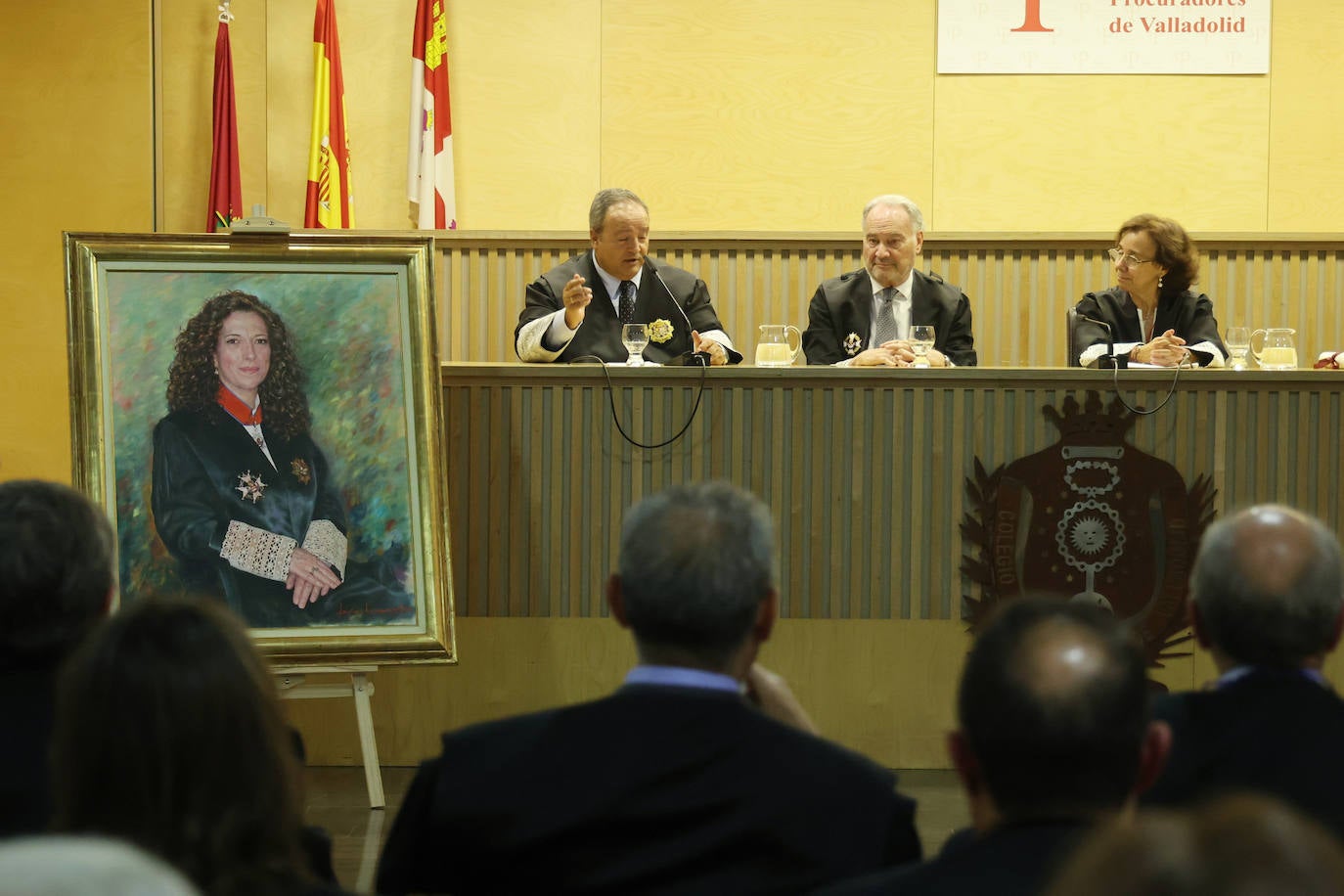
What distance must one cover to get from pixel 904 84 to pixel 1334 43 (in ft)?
6.50

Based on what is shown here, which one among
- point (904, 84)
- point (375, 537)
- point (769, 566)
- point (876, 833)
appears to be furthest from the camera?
point (904, 84)

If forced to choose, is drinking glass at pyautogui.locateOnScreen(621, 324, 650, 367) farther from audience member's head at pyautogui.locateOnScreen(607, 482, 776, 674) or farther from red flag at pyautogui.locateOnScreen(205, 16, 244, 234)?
red flag at pyautogui.locateOnScreen(205, 16, 244, 234)

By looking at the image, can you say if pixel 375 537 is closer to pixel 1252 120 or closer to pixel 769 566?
pixel 769 566

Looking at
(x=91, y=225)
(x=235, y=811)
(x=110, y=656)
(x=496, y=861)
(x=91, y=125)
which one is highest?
(x=91, y=125)

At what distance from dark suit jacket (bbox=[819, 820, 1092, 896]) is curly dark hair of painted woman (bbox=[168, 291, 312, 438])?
2.68 m

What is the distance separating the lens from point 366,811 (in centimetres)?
370

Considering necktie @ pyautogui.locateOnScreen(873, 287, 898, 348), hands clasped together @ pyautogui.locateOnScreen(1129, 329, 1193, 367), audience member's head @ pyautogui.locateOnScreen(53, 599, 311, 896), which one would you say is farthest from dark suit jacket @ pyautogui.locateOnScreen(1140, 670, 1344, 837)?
necktie @ pyautogui.locateOnScreen(873, 287, 898, 348)

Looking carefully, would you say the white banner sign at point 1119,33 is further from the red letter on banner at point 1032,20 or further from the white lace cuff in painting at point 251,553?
the white lace cuff in painting at point 251,553

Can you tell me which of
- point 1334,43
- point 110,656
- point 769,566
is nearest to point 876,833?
point 769,566

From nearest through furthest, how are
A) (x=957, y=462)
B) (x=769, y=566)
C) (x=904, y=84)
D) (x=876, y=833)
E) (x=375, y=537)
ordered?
1. (x=876, y=833)
2. (x=769, y=566)
3. (x=375, y=537)
4. (x=957, y=462)
5. (x=904, y=84)

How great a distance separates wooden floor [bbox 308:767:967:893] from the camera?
327cm

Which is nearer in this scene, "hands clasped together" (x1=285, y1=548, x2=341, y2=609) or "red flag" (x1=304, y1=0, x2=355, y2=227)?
"hands clasped together" (x1=285, y1=548, x2=341, y2=609)

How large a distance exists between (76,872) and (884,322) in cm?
490

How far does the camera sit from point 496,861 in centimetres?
162
